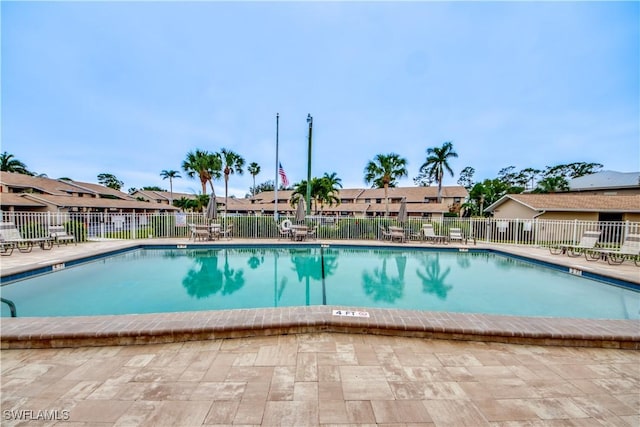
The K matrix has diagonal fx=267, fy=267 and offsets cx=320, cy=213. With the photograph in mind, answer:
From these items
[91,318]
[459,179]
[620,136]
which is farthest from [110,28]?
[459,179]

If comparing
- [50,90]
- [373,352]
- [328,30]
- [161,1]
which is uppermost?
[328,30]

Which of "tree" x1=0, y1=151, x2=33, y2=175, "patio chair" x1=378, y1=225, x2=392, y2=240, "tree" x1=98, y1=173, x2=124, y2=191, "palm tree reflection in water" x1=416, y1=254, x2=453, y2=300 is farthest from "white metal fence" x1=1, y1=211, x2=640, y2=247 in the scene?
"tree" x1=98, y1=173, x2=124, y2=191

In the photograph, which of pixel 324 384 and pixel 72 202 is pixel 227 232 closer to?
pixel 324 384

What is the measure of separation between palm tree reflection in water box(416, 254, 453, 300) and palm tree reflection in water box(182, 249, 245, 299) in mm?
4895

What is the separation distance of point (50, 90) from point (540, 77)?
23607mm

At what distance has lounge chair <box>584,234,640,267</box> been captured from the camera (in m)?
8.41

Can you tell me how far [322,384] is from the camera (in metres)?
2.31

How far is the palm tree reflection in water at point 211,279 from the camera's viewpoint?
6441mm

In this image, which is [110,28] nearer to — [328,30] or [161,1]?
[161,1]

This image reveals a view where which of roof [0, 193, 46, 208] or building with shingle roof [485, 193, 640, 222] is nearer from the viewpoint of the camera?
building with shingle roof [485, 193, 640, 222]

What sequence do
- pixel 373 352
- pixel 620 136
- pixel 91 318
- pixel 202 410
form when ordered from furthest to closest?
1. pixel 620 136
2. pixel 91 318
3. pixel 373 352
4. pixel 202 410

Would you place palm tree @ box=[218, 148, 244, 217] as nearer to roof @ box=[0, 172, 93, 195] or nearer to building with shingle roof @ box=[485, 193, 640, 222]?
roof @ box=[0, 172, 93, 195]

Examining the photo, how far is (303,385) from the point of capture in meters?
2.29

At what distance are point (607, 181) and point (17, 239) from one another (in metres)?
52.0
